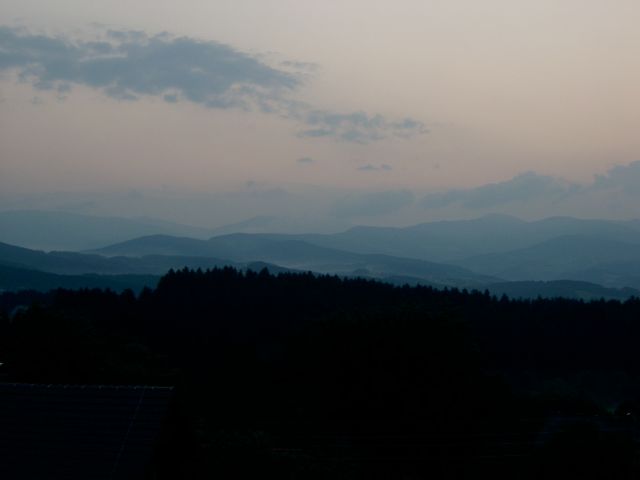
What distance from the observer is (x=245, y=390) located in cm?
3438

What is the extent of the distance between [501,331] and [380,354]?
90.6ft

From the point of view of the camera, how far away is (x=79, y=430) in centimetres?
927

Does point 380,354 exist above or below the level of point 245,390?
above

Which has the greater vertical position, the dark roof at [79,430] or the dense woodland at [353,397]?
the dark roof at [79,430]

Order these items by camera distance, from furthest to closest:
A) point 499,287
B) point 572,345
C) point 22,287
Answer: point 499,287, point 22,287, point 572,345

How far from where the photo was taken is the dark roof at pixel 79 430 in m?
8.89

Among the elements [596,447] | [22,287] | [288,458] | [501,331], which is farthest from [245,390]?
[22,287]

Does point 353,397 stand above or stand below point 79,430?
below

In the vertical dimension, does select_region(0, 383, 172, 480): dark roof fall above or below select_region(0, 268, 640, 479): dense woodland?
above

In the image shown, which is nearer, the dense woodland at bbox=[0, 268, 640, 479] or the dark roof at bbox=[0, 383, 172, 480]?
the dark roof at bbox=[0, 383, 172, 480]

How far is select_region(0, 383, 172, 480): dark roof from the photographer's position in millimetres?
8891

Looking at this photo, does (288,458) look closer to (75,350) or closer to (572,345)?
(75,350)

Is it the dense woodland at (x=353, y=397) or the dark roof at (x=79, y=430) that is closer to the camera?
the dark roof at (x=79, y=430)

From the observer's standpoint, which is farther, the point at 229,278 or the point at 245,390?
the point at 229,278
